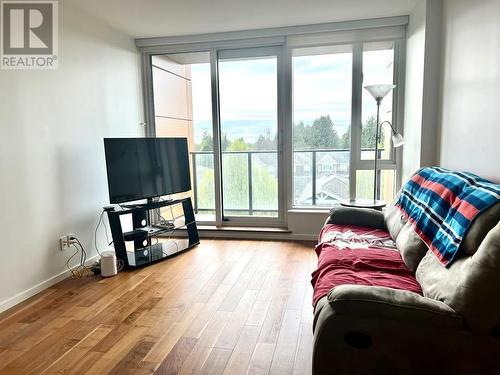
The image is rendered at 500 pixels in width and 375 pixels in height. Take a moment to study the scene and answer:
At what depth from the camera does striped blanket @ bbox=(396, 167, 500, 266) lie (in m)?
1.59

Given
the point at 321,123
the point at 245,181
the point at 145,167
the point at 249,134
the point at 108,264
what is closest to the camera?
the point at 108,264

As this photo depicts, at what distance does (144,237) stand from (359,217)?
209 centimetres

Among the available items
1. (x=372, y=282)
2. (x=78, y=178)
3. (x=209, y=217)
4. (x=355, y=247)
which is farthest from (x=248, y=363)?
(x=209, y=217)

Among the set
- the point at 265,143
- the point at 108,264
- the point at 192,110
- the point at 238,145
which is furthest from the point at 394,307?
the point at 192,110

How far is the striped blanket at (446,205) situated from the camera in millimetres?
1593

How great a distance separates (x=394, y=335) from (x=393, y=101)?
10.3ft

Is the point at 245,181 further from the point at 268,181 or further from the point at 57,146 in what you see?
the point at 57,146

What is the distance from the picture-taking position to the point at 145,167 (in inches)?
139

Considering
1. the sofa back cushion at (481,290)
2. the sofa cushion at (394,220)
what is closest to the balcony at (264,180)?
the sofa cushion at (394,220)

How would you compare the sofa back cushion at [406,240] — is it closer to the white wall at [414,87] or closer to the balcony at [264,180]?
the white wall at [414,87]

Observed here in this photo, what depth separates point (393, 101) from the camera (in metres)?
3.89

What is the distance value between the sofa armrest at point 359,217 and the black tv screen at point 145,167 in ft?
5.75

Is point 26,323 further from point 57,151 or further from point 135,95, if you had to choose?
point 135,95

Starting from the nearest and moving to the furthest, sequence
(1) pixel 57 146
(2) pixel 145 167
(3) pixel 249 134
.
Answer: (1) pixel 57 146 → (2) pixel 145 167 → (3) pixel 249 134
